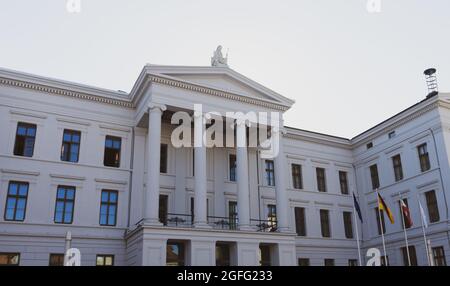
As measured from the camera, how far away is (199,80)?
79.4 feet

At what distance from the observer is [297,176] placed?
30016 mm

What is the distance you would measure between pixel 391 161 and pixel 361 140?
3230 mm

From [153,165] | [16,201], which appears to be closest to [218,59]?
[153,165]

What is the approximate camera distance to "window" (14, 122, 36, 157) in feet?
70.9

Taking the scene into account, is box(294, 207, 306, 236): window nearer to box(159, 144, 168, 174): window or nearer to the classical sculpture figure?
box(159, 144, 168, 174): window

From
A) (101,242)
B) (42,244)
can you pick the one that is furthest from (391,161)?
(42,244)

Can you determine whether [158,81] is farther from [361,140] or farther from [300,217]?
[361,140]

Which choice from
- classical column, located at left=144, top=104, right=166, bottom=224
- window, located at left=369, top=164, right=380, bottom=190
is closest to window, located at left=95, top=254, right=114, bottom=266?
classical column, located at left=144, top=104, right=166, bottom=224

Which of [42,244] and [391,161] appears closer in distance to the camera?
[42,244]

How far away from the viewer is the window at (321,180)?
30703 millimetres
